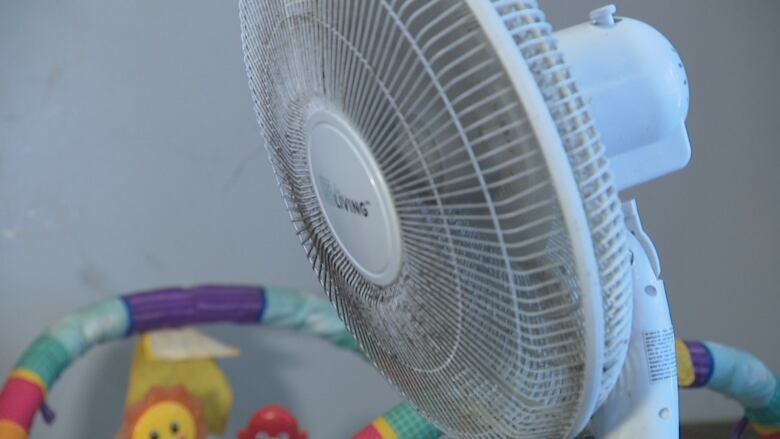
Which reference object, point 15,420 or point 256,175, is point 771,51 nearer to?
point 256,175

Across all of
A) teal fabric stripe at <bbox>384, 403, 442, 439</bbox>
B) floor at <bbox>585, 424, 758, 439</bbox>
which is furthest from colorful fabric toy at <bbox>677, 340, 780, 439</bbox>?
teal fabric stripe at <bbox>384, 403, 442, 439</bbox>

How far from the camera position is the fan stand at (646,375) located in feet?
2.11

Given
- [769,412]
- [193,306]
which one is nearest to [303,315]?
[193,306]

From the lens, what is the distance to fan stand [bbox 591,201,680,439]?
25.4 inches

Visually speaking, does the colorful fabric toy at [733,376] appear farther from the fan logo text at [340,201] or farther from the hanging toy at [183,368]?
the fan logo text at [340,201]

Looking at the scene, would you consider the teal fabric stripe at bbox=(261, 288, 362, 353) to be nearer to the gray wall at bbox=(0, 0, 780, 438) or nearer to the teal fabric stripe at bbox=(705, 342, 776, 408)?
the gray wall at bbox=(0, 0, 780, 438)

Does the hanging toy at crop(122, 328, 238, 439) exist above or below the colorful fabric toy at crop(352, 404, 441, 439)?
above

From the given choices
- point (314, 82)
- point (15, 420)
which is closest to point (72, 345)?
point (15, 420)

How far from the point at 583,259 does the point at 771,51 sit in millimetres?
1183

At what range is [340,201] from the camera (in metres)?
0.59

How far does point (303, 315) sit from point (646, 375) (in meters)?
0.70

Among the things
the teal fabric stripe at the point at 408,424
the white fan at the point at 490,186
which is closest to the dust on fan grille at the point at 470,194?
the white fan at the point at 490,186

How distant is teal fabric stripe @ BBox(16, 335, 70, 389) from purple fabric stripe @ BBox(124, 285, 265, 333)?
0.09 m

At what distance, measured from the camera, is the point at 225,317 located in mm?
1258
